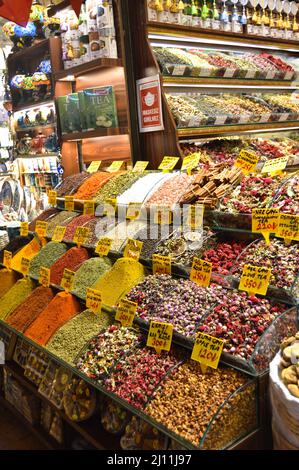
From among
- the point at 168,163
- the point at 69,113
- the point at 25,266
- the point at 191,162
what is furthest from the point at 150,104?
the point at 25,266

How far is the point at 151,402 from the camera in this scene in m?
1.71

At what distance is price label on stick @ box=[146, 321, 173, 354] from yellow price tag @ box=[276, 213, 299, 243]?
635 mm

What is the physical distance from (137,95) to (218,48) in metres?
1.43

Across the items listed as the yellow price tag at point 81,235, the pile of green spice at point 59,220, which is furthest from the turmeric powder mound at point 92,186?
the yellow price tag at point 81,235

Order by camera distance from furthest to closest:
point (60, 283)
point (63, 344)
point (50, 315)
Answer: point (60, 283) → point (50, 315) → point (63, 344)

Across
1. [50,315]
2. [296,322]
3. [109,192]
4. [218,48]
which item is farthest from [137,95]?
[296,322]

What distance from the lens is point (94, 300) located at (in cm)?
235

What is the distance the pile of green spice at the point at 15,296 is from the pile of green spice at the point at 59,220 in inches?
15.9

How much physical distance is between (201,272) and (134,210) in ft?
2.61

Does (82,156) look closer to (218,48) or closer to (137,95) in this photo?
(137,95)

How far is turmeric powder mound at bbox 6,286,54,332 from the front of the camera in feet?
8.83

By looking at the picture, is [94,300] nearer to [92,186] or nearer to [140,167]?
[92,186]

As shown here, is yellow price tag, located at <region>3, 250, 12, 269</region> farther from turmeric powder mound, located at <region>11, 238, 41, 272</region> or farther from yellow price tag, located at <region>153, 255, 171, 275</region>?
yellow price tag, located at <region>153, 255, 171, 275</region>

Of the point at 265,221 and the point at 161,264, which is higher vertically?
the point at 265,221
